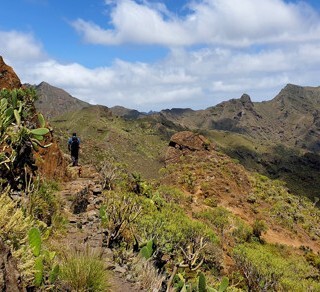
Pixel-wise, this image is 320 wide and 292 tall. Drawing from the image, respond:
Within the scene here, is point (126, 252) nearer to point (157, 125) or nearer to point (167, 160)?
point (167, 160)

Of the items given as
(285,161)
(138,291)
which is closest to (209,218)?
(138,291)

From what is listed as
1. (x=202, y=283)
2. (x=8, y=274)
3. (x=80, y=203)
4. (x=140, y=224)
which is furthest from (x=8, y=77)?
(x=8, y=274)

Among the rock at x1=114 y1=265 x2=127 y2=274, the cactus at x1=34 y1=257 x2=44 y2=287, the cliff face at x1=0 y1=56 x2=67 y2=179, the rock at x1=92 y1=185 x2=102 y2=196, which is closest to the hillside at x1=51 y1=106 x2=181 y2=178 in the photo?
the cliff face at x1=0 y1=56 x2=67 y2=179

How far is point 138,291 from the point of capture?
7.57 meters

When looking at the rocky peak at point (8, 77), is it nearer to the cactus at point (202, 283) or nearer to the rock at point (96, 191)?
the rock at point (96, 191)

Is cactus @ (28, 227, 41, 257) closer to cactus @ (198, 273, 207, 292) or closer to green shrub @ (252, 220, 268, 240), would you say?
cactus @ (198, 273, 207, 292)

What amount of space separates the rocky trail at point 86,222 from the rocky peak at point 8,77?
4.59 metres

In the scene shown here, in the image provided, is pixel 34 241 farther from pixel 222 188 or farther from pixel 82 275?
pixel 222 188

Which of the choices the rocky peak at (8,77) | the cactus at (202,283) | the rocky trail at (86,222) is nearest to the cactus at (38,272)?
the rocky trail at (86,222)

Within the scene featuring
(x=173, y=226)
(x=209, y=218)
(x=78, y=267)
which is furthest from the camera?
(x=209, y=218)

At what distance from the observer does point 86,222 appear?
38.3ft

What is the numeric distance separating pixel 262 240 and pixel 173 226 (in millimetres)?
11592

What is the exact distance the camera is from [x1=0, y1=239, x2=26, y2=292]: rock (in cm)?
441

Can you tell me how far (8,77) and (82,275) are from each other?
1303 cm
